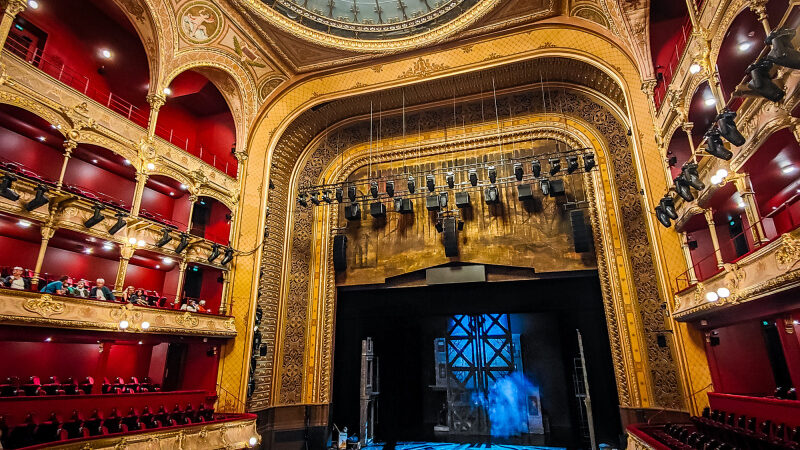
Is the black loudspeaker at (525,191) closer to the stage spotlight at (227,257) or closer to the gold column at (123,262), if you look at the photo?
the stage spotlight at (227,257)

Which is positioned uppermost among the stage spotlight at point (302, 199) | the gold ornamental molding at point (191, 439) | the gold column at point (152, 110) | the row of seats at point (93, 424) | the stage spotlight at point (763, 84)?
the gold column at point (152, 110)

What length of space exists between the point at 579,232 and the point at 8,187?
13.1m

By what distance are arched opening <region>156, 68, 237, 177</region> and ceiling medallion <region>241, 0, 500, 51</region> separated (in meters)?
3.64

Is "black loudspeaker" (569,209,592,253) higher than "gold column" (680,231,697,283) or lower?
higher

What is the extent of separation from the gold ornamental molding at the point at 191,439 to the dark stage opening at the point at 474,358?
3.80 m

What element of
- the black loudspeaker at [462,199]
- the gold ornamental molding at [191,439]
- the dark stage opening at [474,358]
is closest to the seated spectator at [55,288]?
the gold ornamental molding at [191,439]

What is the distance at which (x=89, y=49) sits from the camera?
1182 cm

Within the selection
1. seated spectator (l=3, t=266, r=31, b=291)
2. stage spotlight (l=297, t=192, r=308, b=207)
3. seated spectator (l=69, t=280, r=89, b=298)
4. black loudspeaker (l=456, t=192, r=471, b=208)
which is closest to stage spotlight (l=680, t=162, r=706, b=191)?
black loudspeaker (l=456, t=192, r=471, b=208)

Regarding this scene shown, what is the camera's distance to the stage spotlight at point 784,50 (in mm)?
4555

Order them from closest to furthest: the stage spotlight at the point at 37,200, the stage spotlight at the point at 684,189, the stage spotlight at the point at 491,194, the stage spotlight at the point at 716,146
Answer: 1. the stage spotlight at the point at 716,146
2. the stage spotlight at the point at 684,189
3. the stage spotlight at the point at 37,200
4. the stage spotlight at the point at 491,194

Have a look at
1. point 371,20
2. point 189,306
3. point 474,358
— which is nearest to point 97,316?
point 189,306

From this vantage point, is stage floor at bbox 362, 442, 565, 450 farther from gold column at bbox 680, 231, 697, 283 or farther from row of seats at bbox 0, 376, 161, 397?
row of seats at bbox 0, 376, 161, 397

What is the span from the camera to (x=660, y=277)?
10.0 meters

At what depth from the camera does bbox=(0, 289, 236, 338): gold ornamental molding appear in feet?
25.4
